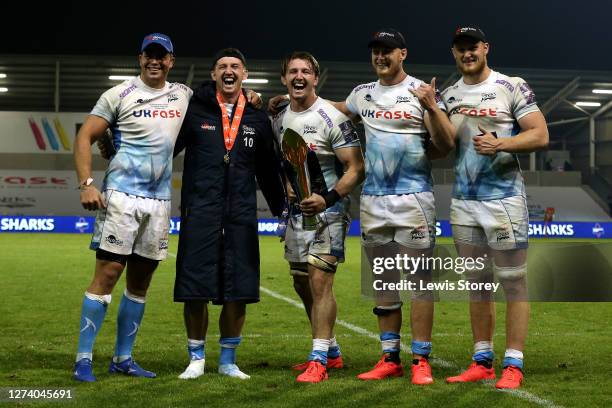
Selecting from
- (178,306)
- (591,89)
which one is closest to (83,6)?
(591,89)

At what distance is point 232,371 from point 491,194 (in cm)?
219

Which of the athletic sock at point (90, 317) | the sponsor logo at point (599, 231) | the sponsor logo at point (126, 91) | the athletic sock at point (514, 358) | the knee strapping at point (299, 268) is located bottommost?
the athletic sock at point (514, 358)

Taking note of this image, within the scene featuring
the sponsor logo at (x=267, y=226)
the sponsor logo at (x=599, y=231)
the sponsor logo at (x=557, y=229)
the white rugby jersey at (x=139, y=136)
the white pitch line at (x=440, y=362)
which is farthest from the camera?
the sponsor logo at (x=557, y=229)

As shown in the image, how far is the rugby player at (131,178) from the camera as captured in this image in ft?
21.0

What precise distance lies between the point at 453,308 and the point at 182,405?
6.77 metres

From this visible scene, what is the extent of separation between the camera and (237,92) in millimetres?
6645

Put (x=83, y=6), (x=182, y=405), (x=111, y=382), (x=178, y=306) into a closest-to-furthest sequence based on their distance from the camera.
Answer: (x=182, y=405), (x=111, y=382), (x=178, y=306), (x=83, y=6)

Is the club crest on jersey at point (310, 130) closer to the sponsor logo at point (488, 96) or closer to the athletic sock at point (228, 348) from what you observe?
the sponsor logo at point (488, 96)

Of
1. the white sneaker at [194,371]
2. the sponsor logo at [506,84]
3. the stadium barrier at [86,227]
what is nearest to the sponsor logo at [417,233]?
the sponsor logo at [506,84]

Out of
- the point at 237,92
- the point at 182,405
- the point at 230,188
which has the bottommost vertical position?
the point at 182,405

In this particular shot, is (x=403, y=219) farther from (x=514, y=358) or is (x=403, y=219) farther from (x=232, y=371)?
(x=232, y=371)

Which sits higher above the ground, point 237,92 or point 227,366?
point 237,92

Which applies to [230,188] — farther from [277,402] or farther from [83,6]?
[83,6]

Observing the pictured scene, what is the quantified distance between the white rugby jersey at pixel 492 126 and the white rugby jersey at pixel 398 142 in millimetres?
251
